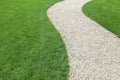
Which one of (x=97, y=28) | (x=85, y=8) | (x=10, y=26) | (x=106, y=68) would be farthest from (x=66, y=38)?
(x=85, y=8)

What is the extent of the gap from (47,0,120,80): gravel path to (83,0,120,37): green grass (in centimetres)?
34

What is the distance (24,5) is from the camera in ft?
39.1

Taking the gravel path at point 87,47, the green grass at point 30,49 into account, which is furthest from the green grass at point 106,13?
the green grass at point 30,49

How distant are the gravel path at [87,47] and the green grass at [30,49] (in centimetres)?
31

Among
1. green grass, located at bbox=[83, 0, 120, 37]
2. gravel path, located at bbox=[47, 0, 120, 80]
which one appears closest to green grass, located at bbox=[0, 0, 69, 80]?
gravel path, located at bbox=[47, 0, 120, 80]

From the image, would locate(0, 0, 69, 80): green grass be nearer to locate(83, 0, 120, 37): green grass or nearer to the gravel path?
the gravel path

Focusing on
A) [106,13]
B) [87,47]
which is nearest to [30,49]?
[87,47]

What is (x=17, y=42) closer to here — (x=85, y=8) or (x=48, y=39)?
(x=48, y=39)

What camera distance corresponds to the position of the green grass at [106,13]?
324 inches

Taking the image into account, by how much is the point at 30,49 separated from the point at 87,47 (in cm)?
190

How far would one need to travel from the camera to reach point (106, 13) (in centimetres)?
984

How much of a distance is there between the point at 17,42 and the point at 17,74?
1976 mm

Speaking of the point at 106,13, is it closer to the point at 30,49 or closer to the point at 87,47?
the point at 87,47

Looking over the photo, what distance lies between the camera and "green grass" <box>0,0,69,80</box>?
5319mm
